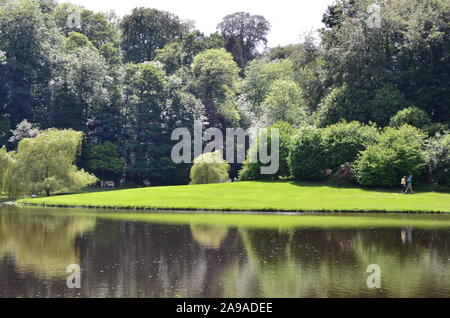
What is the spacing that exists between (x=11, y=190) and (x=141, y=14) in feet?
214

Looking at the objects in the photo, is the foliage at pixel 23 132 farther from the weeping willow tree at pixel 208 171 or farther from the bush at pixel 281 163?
the bush at pixel 281 163

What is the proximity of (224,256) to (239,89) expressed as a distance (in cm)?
7860

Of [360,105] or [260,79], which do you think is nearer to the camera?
[360,105]

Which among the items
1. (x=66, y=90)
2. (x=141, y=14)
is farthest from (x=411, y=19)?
(x=141, y=14)

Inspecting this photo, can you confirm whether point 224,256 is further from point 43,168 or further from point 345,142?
point 345,142

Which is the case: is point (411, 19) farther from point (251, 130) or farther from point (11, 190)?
point (11, 190)

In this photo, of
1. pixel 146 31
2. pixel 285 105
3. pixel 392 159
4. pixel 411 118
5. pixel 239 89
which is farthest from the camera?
pixel 146 31

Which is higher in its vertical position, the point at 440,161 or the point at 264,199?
the point at 440,161

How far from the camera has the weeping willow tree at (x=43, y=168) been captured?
5309cm

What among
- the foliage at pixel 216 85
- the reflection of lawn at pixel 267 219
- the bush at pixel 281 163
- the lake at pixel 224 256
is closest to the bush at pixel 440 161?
the bush at pixel 281 163

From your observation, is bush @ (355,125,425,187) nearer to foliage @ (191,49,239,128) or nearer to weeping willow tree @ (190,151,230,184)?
weeping willow tree @ (190,151,230,184)

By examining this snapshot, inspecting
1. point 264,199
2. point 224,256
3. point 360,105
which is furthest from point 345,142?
point 224,256

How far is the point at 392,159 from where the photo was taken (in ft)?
174

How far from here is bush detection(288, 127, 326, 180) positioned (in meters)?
57.5
